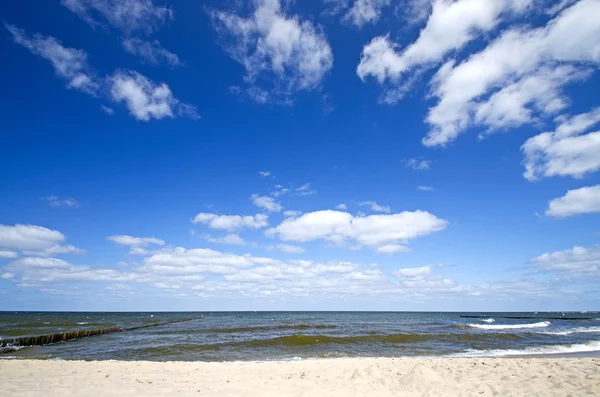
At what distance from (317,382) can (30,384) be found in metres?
9.05

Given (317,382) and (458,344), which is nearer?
(317,382)

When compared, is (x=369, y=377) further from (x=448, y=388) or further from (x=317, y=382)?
(x=448, y=388)

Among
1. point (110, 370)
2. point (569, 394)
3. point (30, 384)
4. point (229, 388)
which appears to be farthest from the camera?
point (110, 370)

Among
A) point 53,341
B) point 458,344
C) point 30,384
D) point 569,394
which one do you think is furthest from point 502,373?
point 53,341

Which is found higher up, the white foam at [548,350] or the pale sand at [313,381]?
the pale sand at [313,381]

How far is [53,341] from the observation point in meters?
28.8

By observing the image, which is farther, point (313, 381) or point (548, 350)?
point (548, 350)

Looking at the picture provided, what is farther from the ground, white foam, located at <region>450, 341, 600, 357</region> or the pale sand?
the pale sand

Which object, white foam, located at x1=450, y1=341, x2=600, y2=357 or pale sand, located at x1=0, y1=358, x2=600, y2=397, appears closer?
pale sand, located at x1=0, y1=358, x2=600, y2=397

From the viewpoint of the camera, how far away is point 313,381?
10375 mm

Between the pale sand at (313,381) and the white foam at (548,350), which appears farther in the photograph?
the white foam at (548,350)

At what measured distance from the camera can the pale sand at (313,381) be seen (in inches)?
347

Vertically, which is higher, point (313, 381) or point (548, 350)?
point (313, 381)

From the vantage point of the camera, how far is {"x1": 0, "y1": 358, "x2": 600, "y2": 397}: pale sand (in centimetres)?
880
